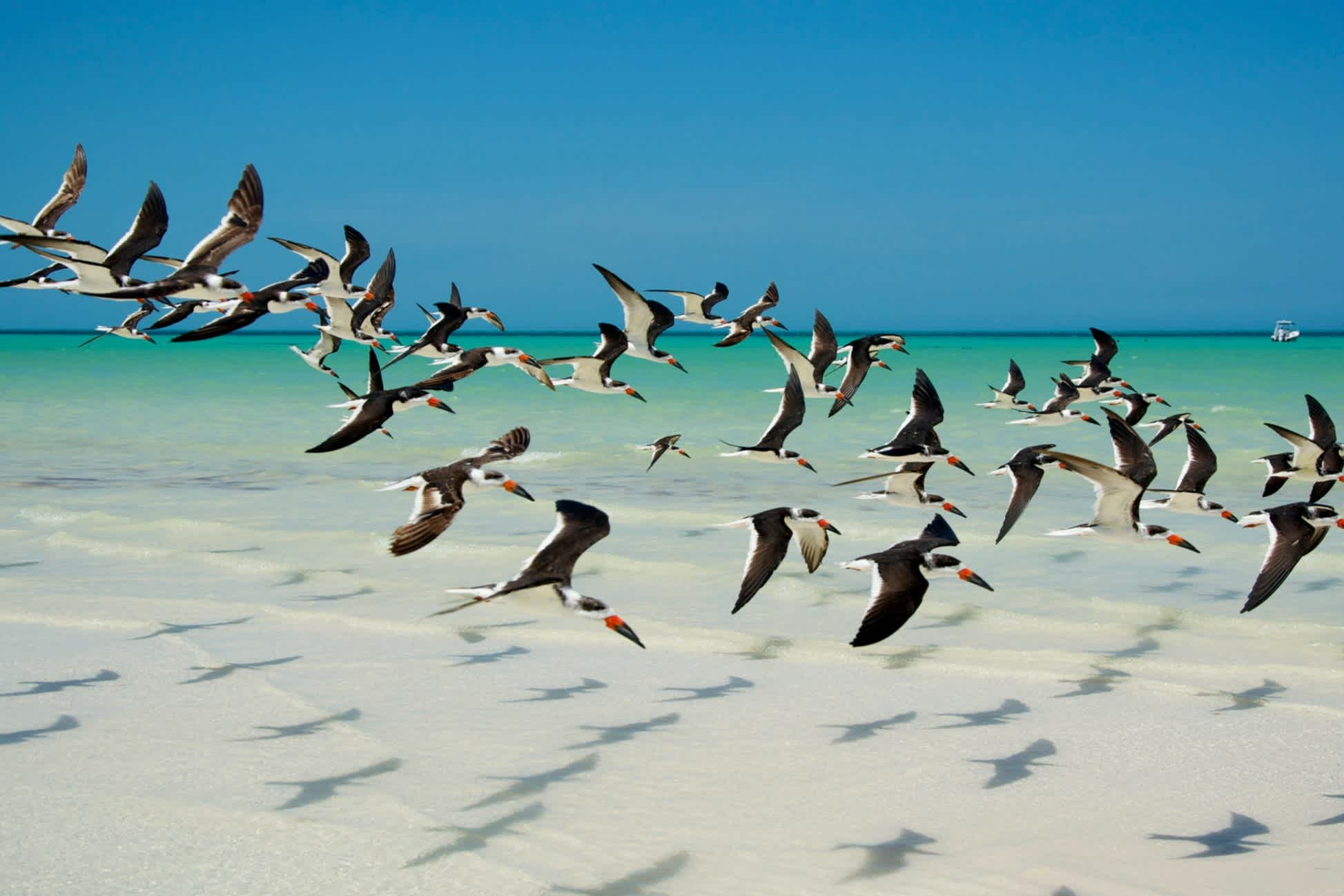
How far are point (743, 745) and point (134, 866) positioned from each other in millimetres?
3838

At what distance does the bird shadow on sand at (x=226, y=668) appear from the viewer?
32.8ft

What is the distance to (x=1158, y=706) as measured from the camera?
9.54 metres

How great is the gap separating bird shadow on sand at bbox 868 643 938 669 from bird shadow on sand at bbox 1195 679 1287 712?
7.14 ft

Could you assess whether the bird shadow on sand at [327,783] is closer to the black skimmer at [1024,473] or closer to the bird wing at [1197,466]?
the black skimmer at [1024,473]

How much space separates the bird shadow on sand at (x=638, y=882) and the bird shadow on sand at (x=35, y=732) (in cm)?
405

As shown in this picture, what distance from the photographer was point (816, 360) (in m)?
15.9

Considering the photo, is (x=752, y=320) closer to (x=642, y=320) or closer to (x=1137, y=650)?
(x=642, y=320)

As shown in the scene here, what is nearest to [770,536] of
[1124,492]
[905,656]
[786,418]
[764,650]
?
[764,650]

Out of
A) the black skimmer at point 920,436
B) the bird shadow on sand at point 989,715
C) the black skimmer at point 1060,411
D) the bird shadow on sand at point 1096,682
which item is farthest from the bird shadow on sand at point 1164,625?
the black skimmer at point 1060,411

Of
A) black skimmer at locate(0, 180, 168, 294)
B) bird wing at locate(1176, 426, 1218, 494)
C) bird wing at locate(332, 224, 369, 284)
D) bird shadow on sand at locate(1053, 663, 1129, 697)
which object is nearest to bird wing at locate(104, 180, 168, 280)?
black skimmer at locate(0, 180, 168, 294)

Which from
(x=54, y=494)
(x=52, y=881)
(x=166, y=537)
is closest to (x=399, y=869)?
(x=52, y=881)

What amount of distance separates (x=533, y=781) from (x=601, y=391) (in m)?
6.91

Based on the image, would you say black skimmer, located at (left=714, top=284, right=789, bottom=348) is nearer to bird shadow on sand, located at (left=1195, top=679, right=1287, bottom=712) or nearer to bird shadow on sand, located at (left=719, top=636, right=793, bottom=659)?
bird shadow on sand, located at (left=719, top=636, right=793, bottom=659)

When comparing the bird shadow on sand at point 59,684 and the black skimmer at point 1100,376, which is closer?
the bird shadow on sand at point 59,684
